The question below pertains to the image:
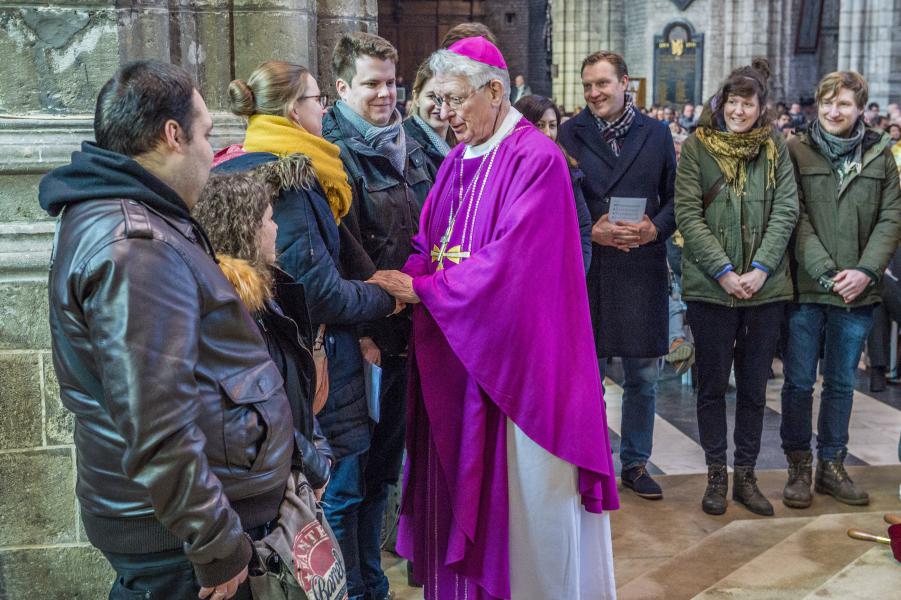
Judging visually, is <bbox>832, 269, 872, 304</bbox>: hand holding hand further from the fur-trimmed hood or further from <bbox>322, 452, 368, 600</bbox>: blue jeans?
the fur-trimmed hood

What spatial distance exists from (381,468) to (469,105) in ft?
3.98

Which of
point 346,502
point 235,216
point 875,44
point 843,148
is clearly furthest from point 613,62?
point 875,44

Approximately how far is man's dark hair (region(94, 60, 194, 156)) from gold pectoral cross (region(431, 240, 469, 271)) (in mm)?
1206

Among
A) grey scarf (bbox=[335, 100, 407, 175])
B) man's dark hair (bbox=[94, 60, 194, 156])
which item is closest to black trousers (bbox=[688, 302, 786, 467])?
grey scarf (bbox=[335, 100, 407, 175])

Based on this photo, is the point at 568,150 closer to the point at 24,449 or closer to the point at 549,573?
the point at 549,573

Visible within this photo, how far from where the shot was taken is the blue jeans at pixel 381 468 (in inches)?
134

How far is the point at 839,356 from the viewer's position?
4.33 meters

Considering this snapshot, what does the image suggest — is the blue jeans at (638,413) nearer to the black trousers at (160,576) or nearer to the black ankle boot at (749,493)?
the black ankle boot at (749,493)

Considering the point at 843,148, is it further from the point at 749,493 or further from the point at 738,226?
the point at 749,493

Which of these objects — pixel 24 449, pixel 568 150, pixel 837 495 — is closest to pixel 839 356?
pixel 837 495

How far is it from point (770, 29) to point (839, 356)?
16.5 m

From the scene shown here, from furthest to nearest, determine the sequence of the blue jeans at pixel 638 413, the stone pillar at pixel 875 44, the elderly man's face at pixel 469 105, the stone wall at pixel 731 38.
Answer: the stone wall at pixel 731 38, the stone pillar at pixel 875 44, the blue jeans at pixel 638 413, the elderly man's face at pixel 469 105

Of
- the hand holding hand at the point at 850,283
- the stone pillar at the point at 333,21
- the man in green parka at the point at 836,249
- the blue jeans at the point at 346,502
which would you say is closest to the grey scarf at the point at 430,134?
the stone pillar at the point at 333,21

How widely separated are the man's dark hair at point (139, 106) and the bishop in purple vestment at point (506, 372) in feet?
3.63
